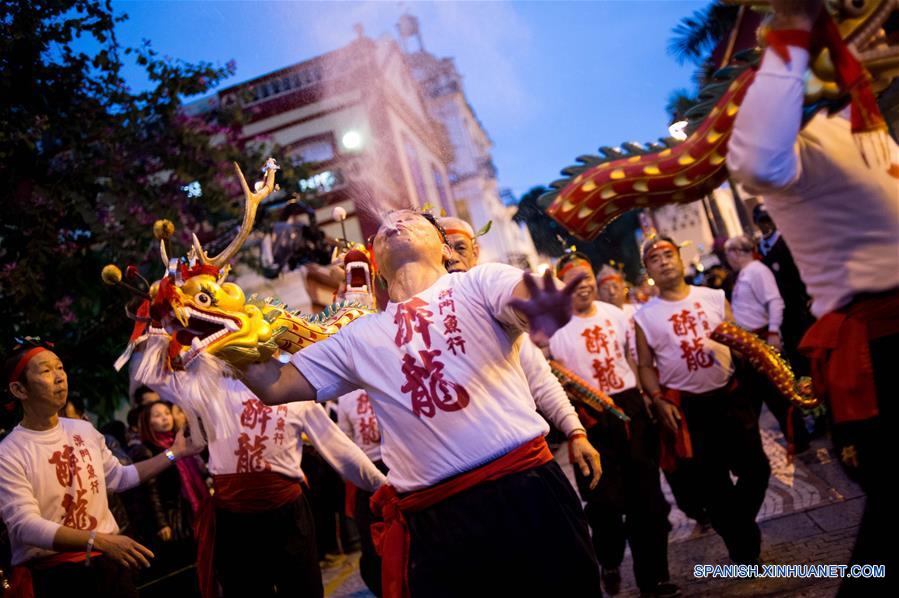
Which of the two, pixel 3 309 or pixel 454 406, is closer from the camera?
pixel 454 406

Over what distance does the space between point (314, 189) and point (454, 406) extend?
378 inches

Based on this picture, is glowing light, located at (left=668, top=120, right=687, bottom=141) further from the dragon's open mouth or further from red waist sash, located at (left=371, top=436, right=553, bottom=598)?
the dragon's open mouth

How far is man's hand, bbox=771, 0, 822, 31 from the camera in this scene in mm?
1925

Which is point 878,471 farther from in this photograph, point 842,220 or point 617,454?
point 617,454

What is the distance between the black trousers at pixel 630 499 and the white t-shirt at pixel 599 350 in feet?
0.58

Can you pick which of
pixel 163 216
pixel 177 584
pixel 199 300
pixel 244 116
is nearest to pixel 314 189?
pixel 244 116

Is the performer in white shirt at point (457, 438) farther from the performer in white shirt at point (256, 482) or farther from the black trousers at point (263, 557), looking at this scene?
the black trousers at point (263, 557)

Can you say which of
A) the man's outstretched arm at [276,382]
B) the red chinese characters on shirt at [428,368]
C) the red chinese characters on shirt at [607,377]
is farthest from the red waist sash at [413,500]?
the red chinese characters on shirt at [607,377]

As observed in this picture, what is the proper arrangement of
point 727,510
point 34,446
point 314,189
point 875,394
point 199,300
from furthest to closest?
1. point 314,189
2. point 727,510
3. point 34,446
4. point 199,300
5. point 875,394

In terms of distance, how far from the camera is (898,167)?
2129 mm

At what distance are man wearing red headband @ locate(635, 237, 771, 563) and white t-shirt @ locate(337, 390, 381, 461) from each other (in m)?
2.07

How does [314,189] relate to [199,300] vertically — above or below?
above

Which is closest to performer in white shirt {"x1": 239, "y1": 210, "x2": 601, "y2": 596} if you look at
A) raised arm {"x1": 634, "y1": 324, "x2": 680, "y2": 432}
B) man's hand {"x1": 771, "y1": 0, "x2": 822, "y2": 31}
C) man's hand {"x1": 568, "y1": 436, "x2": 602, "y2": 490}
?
man's hand {"x1": 568, "y1": 436, "x2": 602, "y2": 490}

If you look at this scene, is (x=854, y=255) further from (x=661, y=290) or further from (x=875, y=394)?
(x=661, y=290)
